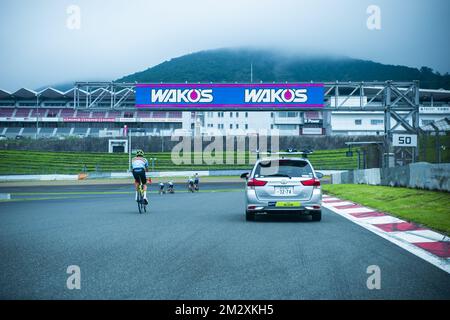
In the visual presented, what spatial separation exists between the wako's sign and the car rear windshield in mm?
23063

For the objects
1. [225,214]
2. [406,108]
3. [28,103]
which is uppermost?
[28,103]

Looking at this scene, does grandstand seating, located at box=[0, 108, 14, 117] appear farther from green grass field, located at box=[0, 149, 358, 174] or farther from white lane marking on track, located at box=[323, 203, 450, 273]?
white lane marking on track, located at box=[323, 203, 450, 273]

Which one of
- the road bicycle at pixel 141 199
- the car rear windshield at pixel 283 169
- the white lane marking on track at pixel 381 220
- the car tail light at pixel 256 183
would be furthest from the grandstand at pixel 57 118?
the car tail light at pixel 256 183

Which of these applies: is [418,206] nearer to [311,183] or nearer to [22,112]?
[311,183]

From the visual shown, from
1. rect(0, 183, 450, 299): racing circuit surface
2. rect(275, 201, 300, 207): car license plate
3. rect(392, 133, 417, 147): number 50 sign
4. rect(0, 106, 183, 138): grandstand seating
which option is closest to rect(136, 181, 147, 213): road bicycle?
rect(0, 183, 450, 299): racing circuit surface

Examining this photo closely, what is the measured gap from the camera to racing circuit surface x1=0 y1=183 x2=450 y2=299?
5.59 metres

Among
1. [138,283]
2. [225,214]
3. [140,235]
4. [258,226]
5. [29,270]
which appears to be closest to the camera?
[138,283]

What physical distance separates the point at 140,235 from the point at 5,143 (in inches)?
3091

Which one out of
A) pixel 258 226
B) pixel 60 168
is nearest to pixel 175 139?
pixel 60 168

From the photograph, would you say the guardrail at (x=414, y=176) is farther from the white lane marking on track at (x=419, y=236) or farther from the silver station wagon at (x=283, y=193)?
the white lane marking on track at (x=419, y=236)

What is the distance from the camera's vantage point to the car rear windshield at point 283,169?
1332cm

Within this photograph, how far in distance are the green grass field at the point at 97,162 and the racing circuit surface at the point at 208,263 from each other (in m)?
51.4

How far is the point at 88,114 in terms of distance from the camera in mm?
98188
